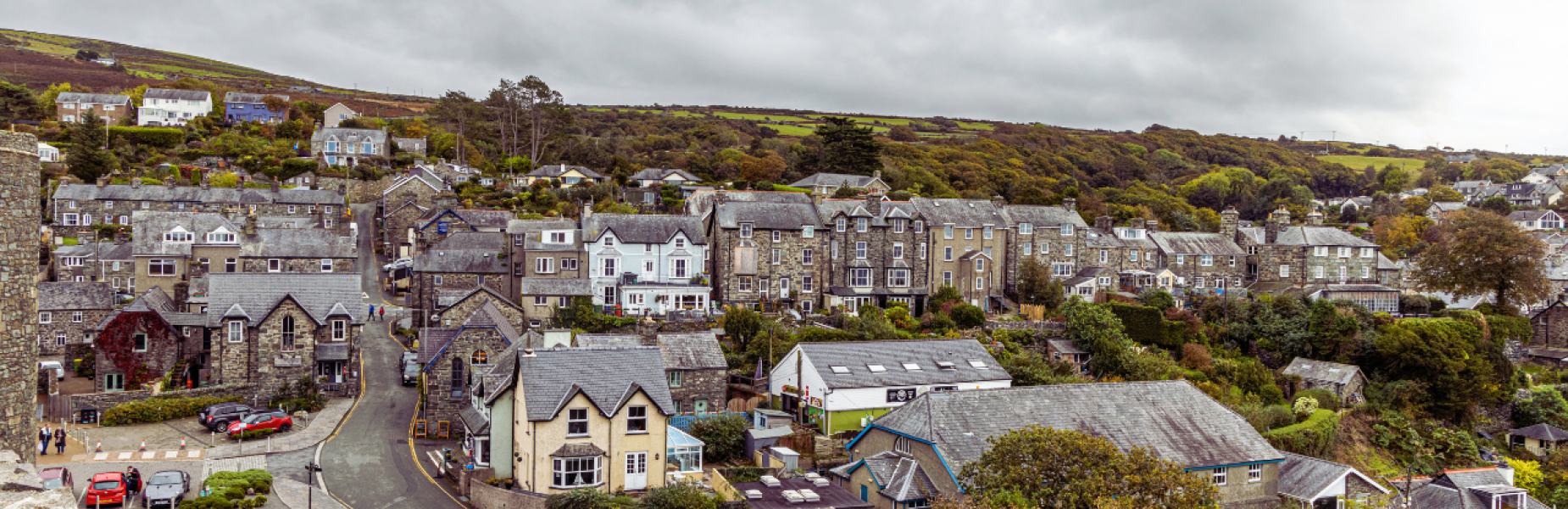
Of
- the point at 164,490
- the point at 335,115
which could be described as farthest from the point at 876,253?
the point at 335,115

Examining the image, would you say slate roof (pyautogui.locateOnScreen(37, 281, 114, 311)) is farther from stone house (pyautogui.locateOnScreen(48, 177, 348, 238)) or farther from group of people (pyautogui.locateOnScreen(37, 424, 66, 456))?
group of people (pyautogui.locateOnScreen(37, 424, 66, 456))

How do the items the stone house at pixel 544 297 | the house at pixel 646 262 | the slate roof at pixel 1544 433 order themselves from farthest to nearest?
the house at pixel 646 262 < the stone house at pixel 544 297 < the slate roof at pixel 1544 433

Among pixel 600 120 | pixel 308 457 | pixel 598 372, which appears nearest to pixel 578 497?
pixel 598 372

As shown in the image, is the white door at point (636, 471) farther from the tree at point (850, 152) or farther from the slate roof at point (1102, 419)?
the tree at point (850, 152)

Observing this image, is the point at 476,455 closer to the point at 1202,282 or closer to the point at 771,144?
the point at 1202,282

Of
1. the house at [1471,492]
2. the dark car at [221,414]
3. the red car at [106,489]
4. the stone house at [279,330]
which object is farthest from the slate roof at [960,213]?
the red car at [106,489]

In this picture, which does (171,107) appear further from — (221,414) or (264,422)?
(264,422)
